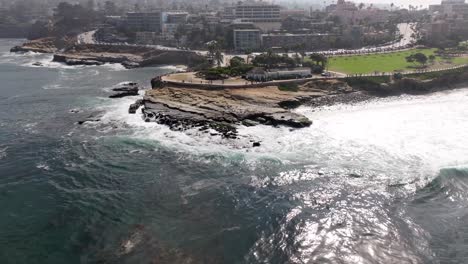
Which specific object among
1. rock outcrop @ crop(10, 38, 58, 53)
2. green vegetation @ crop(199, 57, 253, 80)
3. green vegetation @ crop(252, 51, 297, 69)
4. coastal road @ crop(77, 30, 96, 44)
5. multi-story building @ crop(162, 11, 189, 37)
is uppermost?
multi-story building @ crop(162, 11, 189, 37)

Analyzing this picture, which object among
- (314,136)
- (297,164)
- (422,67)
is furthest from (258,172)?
(422,67)

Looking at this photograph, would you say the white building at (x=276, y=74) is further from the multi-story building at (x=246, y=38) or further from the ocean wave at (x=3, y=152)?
the multi-story building at (x=246, y=38)

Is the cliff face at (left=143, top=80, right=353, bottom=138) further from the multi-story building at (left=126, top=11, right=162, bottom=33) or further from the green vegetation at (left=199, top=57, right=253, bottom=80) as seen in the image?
the multi-story building at (left=126, top=11, right=162, bottom=33)

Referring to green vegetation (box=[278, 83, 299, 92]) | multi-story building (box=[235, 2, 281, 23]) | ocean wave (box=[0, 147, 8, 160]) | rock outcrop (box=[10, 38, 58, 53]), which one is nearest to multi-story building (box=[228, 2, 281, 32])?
multi-story building (box=[235, 2, 281, 23])

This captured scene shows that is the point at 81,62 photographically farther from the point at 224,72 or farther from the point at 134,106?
the point at 134,106

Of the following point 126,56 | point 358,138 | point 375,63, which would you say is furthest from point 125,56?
point 358,138

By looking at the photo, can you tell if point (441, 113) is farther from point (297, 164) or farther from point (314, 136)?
point (297, 164)

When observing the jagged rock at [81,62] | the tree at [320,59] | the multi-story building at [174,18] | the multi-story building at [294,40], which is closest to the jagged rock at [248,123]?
the tree at [320,59]
